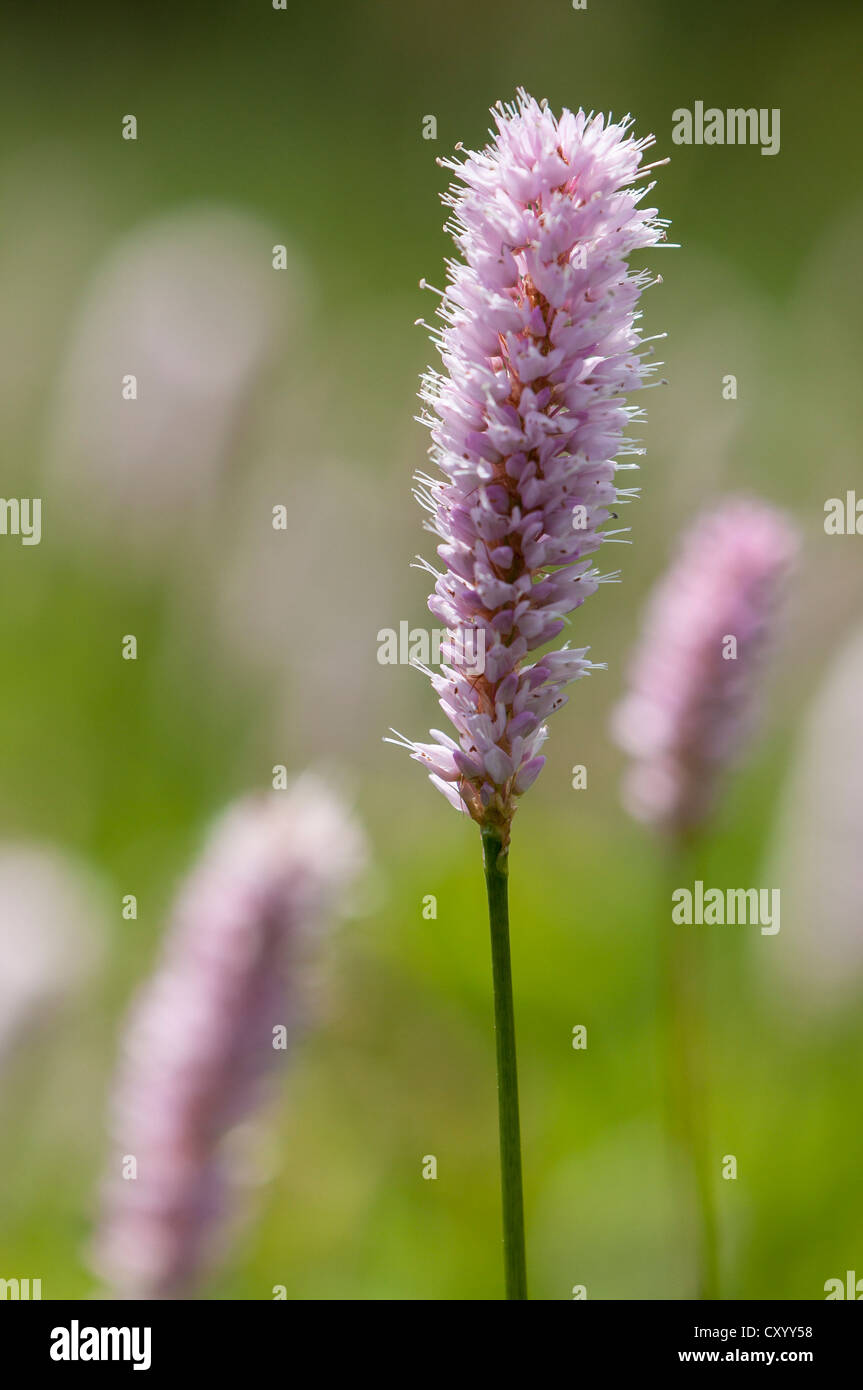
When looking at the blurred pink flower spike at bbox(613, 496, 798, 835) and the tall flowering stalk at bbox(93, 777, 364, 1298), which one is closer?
the tall flowering stalk at bbox(93, 777, 364, 1298)

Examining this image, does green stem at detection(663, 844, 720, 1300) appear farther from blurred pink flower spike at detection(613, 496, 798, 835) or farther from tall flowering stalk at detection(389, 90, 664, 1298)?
tall flowering stalk at detection(389, 90, 664, 1298)

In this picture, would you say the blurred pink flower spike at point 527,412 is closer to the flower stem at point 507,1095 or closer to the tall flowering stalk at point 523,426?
the tall flowering stalk at point 523,426

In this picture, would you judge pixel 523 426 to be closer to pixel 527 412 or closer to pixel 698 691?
pixel 527 412

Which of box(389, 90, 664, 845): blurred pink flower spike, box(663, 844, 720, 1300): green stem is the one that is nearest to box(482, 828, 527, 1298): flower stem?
box(389, 90, 664, 845): blurred pink flower spike

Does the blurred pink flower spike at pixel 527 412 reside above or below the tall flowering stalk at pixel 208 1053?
above

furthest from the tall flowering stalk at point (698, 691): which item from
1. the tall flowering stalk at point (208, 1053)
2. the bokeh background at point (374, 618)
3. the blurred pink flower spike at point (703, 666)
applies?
the tall flowering stalk at point (208, 1053)

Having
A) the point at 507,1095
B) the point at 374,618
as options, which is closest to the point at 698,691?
the point at 507,1095
